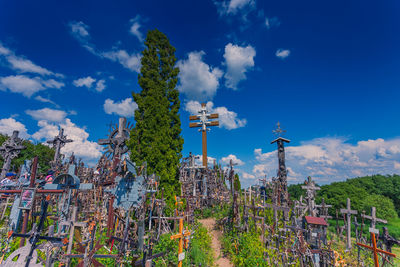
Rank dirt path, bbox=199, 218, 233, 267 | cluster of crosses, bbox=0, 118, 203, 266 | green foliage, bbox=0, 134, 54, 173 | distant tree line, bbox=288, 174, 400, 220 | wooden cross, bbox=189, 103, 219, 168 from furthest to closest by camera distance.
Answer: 1. green foliage, bbox=0, 134, 54, 173
2. distant tree line, bbox=288, 174, 400, 220
3. wooden cross, bbox=189, 103, 219, 168
4. dirt path, bbox=199, 218, 233, 267
5. cluster of crosses, bbox=0, 118, 203, 266

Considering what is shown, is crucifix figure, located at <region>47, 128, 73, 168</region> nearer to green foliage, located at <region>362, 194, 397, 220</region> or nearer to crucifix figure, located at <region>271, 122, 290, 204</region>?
crucifix figure, located at <region>271, 122, 290, 204</region>

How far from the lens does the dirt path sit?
8992mm

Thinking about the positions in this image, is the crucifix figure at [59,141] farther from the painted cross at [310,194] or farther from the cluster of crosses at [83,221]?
the painted cross at [310,194]

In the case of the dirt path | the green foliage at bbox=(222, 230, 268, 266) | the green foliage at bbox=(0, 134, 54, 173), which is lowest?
the dirt path

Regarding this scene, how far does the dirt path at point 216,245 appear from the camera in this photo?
899 centimetres

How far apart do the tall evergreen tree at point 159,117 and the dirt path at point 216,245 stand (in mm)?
3573

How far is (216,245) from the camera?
11.1 meters

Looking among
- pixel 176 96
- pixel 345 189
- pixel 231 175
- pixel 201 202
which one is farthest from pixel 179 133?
pixel 345 189

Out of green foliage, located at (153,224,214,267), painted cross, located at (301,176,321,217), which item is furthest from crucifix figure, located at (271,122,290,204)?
green foliage, located at (153,224,214,267)

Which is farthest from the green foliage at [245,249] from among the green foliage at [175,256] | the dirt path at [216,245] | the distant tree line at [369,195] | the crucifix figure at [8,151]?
the distant tree line at [369,195]

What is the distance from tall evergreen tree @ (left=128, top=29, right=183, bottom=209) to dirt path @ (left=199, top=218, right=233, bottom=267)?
11.7ft

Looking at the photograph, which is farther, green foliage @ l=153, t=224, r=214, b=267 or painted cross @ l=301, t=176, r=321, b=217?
painted cross @ l=301, t=176, r=321, b=217

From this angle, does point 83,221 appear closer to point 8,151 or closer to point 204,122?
point 8,151

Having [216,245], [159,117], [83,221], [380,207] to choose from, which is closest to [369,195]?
[380,207]
